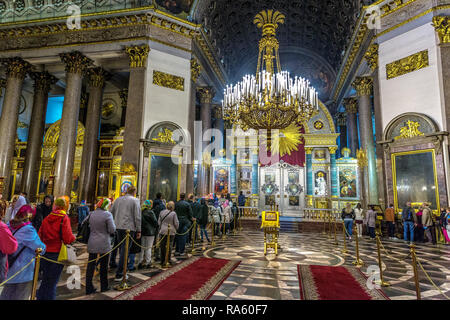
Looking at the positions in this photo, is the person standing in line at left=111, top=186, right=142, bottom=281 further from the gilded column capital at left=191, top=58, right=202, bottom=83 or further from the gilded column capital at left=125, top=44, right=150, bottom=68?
the gilded column capital at left=191, top=58, right=202, bottom=83

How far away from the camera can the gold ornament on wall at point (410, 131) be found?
9.70 meters

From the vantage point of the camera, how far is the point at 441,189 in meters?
8.94

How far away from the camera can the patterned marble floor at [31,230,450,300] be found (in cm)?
408

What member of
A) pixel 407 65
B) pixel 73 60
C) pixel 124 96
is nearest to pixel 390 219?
pixel 407 65

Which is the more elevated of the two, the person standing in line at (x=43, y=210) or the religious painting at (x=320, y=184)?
the religious painting at (x=320, y=184)

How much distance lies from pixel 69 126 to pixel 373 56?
13.5 metres

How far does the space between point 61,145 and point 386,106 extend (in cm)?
1375

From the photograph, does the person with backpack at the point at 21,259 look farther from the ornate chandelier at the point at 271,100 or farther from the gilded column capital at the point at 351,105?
the gilded column capital at the point at 351,105

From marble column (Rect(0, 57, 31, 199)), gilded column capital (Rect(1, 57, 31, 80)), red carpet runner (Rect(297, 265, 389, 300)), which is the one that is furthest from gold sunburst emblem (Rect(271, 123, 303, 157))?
gilded column capital (Rect(1, 57, 31, 80))

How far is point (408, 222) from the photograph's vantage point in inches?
350

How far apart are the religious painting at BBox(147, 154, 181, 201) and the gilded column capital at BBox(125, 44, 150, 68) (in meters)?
4.03

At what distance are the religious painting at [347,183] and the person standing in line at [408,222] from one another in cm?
714

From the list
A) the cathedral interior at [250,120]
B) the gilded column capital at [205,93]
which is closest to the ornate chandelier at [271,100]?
the cathedral interior at [250,120]
